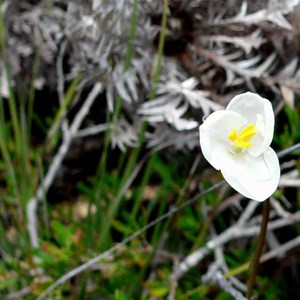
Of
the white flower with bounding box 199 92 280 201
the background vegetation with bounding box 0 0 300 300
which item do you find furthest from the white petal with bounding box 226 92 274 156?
the background vegetation with bounding box 0 0 300 300

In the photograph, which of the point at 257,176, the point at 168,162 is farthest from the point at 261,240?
the point at 168,162

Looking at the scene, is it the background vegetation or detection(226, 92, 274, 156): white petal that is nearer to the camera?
detection(226, 92, 274, 156): white petal

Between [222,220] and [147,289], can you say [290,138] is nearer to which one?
[222,220]

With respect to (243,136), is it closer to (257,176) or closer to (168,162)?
(257,176)

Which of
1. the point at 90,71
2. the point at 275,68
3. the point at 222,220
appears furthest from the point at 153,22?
the point at 222,220

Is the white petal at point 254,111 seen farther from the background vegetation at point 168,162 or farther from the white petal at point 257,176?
the background vegetation at point 168,162

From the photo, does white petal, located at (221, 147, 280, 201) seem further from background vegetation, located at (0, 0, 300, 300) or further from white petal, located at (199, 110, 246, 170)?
background vegetation, located at (0, 0, 300, 300)

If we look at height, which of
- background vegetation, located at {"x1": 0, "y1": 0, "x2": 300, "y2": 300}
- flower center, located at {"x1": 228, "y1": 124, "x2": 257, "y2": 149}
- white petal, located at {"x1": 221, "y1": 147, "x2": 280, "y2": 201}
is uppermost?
flower center, located at {"x1": 228, "y1": 124, "x2": 257, "y2": 149}

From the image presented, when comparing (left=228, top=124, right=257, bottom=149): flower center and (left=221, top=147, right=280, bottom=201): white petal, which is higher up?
(left=228, top=124, right=257, bottom=149): flower center
